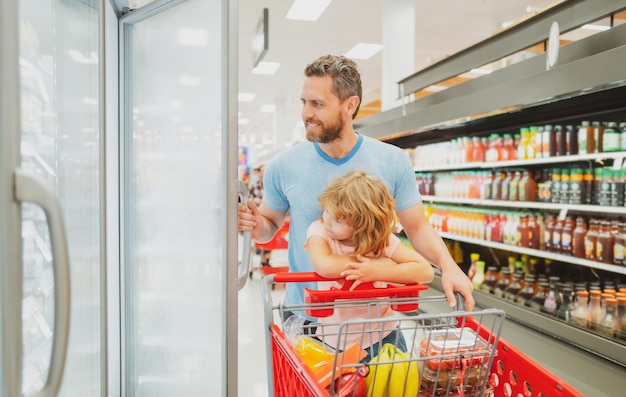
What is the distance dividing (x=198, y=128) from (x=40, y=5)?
88 cm

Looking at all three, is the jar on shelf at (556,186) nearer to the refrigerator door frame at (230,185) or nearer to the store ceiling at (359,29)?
the refrigerator door frame at (230,185)

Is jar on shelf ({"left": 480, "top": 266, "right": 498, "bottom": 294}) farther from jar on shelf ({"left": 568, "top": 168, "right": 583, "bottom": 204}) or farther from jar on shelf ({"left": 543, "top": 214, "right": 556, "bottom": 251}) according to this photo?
jar on shelf ({"left": 568, "top": 168, "right": 583, "bottom": 204})

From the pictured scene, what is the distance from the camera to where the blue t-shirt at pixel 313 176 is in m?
1.84

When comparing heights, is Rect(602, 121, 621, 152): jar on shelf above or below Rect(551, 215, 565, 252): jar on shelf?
above

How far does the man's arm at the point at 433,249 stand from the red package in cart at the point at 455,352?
0.92 ft

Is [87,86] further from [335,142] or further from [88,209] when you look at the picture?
[335,142]

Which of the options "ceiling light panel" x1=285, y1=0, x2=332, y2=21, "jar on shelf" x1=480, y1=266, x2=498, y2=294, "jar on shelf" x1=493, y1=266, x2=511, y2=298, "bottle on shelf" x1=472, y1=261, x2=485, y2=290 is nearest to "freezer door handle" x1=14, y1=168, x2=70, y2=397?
"jar on shelf" x1=493, y1=266, x2=511, y2=298

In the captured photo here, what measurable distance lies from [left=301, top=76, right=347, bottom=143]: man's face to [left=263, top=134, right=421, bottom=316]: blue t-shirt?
0.38ft

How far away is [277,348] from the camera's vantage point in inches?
56.7

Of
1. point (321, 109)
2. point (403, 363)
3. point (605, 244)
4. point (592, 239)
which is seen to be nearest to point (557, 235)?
point (592, 239)

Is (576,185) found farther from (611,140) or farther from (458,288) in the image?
(458,288)

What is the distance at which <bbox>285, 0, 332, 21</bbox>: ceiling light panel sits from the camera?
7428 millimetres

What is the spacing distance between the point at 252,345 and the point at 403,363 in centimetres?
333

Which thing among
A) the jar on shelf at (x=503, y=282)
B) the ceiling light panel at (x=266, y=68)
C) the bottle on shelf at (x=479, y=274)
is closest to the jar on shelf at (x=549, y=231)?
the jar on shelf at (x=503, y=282)
